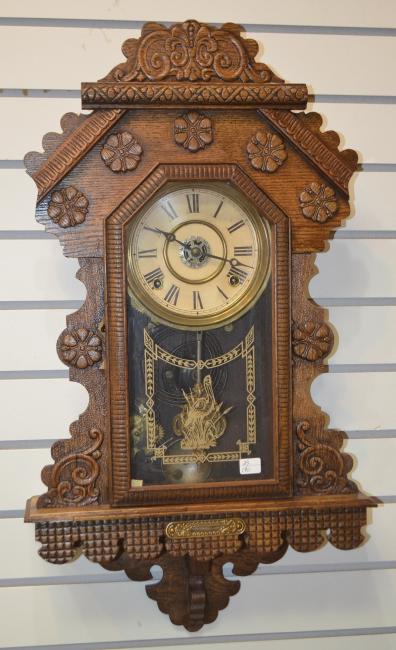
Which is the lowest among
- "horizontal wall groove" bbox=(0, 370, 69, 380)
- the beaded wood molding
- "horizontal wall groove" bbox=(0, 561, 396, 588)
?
"horizontal wall groove" bbox=(0, 561, 396, 588)

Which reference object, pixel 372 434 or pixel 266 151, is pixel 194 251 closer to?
pixel 266 151

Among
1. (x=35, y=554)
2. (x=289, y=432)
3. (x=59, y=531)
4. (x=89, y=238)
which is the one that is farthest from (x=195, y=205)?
(x=35, y=554)

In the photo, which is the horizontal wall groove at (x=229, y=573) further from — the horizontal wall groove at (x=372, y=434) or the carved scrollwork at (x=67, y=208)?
the carved scrollwork at (x=67, y=208)

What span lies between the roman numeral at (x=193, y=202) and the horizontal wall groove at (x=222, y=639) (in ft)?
2.52

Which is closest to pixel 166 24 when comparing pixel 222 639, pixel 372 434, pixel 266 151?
pixel 266 151

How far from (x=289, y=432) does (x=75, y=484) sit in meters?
0.33

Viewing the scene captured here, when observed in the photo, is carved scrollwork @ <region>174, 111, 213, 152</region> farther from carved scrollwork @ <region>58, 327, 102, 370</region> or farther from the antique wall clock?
carved scrollwork @ <region>58, 327, 102, 370</region>

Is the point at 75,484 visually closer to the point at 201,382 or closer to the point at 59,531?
the point at 59,531

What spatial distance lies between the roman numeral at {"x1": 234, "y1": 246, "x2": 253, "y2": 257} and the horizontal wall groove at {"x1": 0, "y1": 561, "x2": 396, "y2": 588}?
0.59 meters

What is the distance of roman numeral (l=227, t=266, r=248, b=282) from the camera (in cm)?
98

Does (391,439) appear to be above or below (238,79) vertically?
below

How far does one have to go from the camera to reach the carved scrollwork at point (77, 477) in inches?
38.5

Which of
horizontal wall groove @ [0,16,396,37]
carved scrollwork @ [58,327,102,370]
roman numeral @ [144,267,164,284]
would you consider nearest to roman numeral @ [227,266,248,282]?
roman numeral @ [144,267,164,284]

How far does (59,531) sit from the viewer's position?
97 cm
